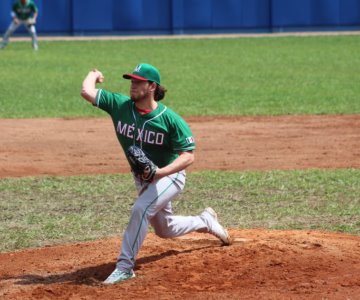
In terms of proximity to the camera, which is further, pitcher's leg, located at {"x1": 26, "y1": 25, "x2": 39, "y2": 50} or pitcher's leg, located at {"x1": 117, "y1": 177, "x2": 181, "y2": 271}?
pitcher's leg, located at {"x1": 26, "y1": 25, "x2": 39, "y2": 50}

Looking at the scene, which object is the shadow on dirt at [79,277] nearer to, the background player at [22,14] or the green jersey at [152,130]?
the green jersey at [152,130]

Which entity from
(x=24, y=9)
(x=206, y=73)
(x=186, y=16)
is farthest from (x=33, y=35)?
(x=206, y=73)

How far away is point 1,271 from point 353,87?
597 inches

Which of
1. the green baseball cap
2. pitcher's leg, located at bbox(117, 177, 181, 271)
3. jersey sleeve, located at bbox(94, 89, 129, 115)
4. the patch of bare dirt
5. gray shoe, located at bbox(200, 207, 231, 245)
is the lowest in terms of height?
the patch of bare dirt

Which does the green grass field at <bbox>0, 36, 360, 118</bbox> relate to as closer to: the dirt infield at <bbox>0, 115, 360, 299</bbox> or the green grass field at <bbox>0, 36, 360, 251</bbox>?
the green grass field at <bbox>0, 36, 360, 251</bbox>

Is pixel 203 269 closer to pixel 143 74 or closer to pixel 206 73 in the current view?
pixel 143 74

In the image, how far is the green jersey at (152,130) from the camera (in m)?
7.99

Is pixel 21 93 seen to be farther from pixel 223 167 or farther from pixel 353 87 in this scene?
pixel 223 167

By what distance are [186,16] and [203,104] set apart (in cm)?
1921

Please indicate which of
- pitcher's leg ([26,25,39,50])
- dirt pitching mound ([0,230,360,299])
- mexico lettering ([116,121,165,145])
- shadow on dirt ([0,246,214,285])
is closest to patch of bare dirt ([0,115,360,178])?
dirt pitching mound ([0,230,360,299])

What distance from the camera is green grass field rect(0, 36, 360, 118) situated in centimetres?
1981

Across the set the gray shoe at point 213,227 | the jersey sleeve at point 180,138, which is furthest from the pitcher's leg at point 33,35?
the jersey sleeve at point 180,138

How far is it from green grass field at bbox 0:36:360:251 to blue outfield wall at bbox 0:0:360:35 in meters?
2.44

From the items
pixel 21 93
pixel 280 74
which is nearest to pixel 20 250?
pixel 21 93
